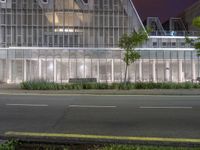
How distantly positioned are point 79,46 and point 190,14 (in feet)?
127

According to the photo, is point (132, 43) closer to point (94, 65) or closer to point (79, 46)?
point (94, 65)

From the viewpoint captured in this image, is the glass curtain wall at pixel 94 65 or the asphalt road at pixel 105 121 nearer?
the asphalt road at pixel 105 121

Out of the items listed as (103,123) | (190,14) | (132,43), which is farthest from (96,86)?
(190,14)

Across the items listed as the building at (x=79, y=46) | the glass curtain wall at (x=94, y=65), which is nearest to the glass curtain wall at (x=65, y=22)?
the building at (x=79, y=46)

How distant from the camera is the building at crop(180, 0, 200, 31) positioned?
7075 centimetres

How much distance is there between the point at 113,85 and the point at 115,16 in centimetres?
2788

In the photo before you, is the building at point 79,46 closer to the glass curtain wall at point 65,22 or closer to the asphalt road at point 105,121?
the glass curtain wall at point 65,22

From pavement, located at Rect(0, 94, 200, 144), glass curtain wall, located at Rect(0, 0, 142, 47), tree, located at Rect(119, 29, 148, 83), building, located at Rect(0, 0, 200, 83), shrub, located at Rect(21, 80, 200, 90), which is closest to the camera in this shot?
pavement, located at Rect(0, 94, 200, 144)

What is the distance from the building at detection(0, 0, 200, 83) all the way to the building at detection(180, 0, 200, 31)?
22.4 m

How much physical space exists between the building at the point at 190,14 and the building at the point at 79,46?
22.4 metres

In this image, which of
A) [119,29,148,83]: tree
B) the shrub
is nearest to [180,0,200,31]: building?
[119,29,148,83]: tree

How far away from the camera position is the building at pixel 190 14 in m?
70.8

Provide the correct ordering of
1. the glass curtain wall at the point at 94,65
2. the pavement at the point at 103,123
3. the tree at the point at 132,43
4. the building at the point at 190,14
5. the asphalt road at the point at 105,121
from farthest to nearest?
the building at the point at 190,14 → the glass curtain wall at the point at 94,65 → the tree at the point at 132,43 → the asphalt road at the point at 105,121 → the pavement at the point at 103,123

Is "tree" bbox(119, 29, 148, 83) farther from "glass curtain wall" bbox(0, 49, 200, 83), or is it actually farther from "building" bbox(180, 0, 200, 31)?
"building" bbox(180, 0, 200, 31)
